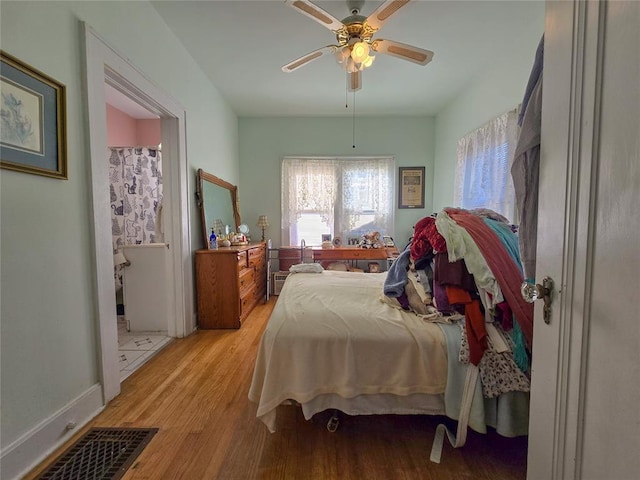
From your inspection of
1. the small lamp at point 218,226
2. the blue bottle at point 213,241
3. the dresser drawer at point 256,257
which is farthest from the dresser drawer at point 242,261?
the small lamp at point 218,226

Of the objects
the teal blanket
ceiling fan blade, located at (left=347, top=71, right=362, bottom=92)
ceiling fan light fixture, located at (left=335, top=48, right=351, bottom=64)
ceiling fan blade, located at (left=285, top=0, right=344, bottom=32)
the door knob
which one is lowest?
the teal blanket

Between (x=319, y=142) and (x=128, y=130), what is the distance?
107 inches

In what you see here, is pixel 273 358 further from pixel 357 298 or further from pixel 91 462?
pixel 91 462

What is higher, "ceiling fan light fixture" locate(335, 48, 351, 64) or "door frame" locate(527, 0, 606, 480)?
"ceiling fan light fixture" locate(335, 48, 351, 64)

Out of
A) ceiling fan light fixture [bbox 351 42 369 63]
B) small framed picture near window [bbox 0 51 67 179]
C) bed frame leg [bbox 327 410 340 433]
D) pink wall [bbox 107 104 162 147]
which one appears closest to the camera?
small framed picture near window [bbox 0 51 67 179]

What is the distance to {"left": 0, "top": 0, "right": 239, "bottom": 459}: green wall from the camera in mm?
1179

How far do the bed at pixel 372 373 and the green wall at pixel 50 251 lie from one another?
975 millimetres

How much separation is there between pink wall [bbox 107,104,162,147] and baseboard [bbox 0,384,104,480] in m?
3.29

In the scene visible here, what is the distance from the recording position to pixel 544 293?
2.24 ft

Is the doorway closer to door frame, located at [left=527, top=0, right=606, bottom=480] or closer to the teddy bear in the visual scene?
door frame, located at [left=527, top=0, right=606, bottom=480]

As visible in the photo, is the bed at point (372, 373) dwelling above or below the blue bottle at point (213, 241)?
below

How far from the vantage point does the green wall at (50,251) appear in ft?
3.87

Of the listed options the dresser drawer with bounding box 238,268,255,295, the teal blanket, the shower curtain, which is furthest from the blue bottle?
the teal blanket

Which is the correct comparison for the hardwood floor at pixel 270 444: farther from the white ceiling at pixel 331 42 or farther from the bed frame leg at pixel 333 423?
the white ceiling at pixel 331 42
